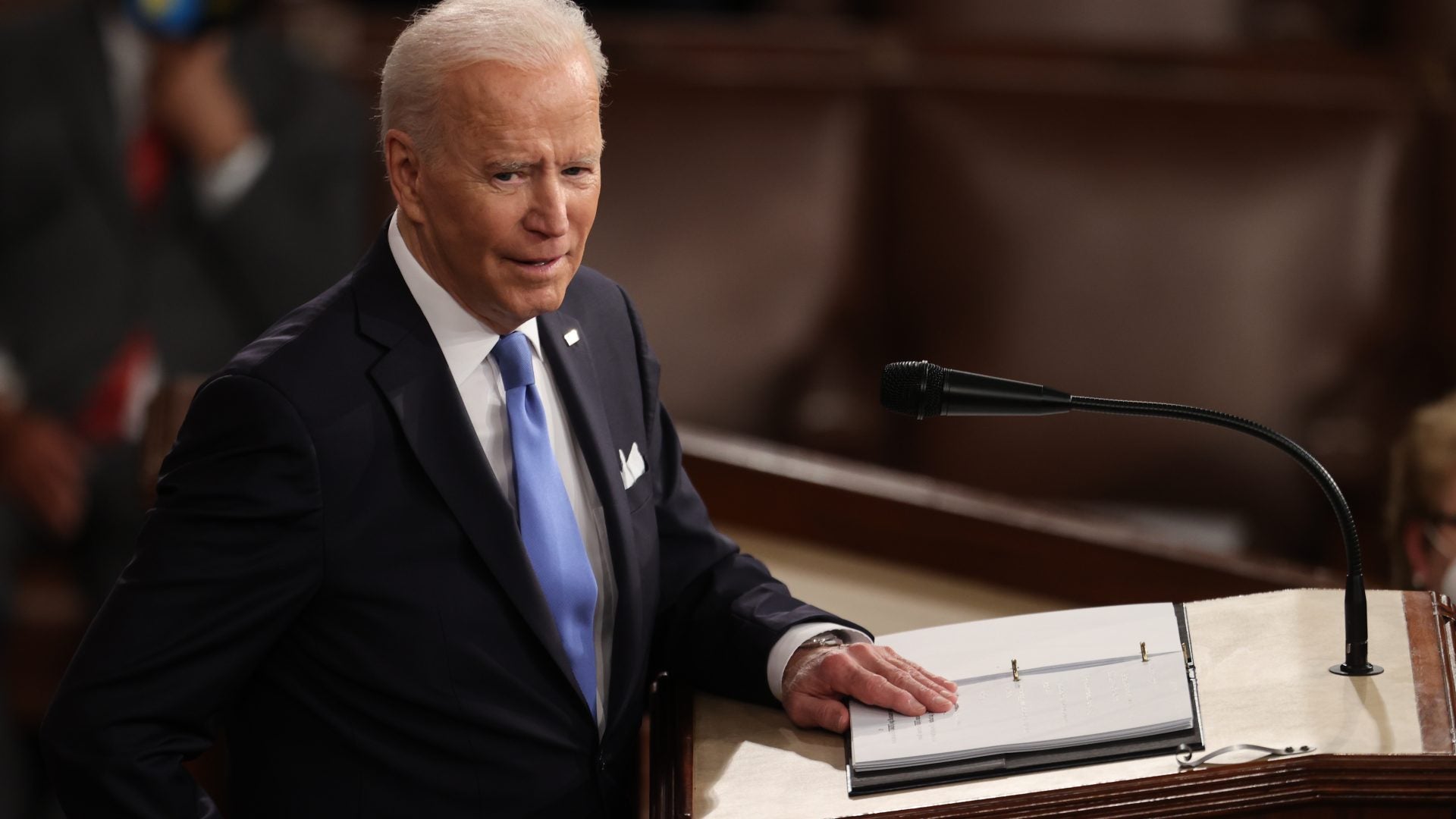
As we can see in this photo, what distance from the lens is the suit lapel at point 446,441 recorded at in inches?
35.2

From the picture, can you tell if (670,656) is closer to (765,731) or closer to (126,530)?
(765,731)

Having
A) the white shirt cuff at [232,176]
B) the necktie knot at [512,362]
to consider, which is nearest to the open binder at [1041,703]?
the necktie knot at [512,362]

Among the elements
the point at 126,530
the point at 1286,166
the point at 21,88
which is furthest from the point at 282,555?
the point at 1286,166

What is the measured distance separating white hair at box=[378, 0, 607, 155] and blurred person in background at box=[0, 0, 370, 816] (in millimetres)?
1349

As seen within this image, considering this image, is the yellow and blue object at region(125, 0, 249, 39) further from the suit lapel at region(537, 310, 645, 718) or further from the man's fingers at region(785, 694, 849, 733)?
the man's fingers at region(785, 694, 849, 733)

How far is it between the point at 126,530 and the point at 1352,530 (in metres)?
1.62

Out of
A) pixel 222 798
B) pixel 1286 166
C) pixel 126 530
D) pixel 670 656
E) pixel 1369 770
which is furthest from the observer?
pixel 1286 166

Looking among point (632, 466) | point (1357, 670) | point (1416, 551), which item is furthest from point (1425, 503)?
point (632, 466)

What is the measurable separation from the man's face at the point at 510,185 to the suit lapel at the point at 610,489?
0.24ft

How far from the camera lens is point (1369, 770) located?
805 millimetres

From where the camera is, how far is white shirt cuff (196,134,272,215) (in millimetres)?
2211

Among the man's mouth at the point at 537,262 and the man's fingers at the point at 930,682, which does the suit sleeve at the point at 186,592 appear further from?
the man's fingers at the point at 930,682

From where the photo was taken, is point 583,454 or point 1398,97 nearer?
point 583,454

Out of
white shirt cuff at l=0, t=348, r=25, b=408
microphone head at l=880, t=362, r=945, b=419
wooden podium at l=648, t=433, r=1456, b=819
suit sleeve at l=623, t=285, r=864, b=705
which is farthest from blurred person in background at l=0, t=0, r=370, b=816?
microphone head at l=880, t=362, r=945, b=419
